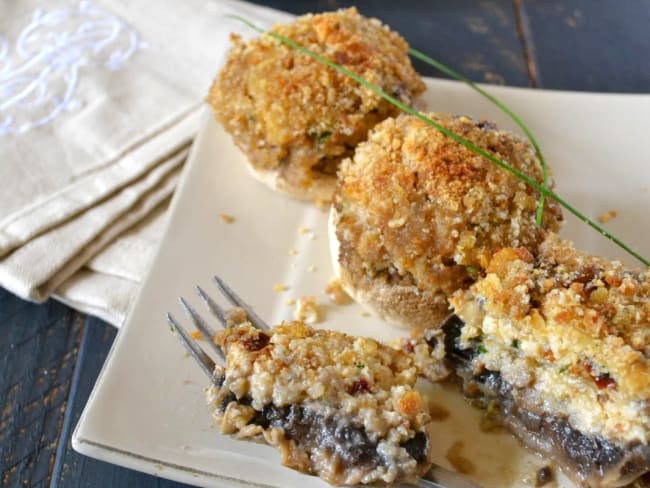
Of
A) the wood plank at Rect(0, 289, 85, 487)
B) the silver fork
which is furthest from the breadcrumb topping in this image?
the wood plank at Rect(0, 289, 85, 487)

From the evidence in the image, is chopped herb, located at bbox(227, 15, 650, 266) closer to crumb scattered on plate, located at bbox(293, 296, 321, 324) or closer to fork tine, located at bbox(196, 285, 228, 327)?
crumb scattered on plate, located at bbox(293, 296, 321, 324)

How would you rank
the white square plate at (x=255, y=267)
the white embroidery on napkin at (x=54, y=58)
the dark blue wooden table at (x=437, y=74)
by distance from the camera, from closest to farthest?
the white square plate at (x=255, y=267), the dark blue wooden table at (x=437, y=74), the white embroidery on napkin at (x=54, y=58)

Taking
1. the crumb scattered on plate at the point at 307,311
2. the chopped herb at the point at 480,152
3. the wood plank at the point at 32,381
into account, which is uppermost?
the chopped herb at the point at 480,152

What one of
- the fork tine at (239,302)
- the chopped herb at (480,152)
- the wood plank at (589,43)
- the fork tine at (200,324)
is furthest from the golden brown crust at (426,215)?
the wood plank at (589,43)

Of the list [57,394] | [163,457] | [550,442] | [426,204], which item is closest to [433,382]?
[550,442]

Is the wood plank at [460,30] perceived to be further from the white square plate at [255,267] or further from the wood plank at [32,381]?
the wood plank at [32,381]

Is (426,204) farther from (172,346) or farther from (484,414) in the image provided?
(172,346)

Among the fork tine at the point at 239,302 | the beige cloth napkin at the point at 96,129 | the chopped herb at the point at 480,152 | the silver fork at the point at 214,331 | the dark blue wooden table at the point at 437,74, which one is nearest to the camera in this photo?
the silver fork at the point at 214,331

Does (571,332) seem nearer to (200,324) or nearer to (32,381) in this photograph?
(200,324)
